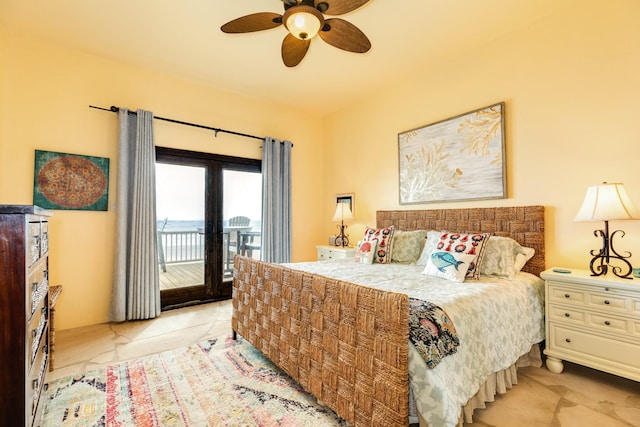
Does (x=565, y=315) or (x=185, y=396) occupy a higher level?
(x=565, y=315)

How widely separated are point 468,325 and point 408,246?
1.52 metres

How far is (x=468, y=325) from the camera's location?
5.20 ft

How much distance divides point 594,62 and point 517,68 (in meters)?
0.55

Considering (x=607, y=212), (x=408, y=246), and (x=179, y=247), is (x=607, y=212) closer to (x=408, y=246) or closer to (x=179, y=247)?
(x=408, y=246)

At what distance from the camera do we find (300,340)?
180 cm

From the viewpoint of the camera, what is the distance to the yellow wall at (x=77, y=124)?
2.79 meters

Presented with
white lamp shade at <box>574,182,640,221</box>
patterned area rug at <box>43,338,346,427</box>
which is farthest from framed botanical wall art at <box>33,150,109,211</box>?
white lamp shade at <box>574,182,640,221</box>

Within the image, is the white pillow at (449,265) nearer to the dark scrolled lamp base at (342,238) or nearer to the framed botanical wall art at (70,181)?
the dark scrolled lamp base at (342,238)

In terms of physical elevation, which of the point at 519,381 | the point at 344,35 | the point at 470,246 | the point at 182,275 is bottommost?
the point at 519,381

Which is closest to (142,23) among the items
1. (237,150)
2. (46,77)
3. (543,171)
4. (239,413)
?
(46,77)

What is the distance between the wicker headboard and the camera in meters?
2.54

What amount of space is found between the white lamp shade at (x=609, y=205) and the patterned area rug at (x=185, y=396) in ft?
7.22

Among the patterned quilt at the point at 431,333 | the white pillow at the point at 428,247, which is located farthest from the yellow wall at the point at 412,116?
the patterned quilt at the point at 431,333

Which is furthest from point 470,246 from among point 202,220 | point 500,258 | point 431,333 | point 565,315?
point 202,220
